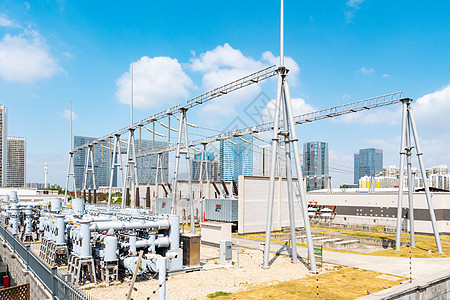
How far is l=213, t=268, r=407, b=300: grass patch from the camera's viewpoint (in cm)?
1593

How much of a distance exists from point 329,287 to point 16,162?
215 m

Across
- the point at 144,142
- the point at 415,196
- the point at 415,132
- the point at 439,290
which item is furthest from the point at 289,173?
the point at 144,142

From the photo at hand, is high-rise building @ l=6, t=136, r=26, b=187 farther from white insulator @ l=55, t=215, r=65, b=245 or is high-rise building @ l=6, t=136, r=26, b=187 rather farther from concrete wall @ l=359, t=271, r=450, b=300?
concrete wall @ l=359, t=271, r=450, b=300

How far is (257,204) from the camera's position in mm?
40750

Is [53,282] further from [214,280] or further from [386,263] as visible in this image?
[386,263]

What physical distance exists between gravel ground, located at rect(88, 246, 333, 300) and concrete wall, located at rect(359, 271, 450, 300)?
5.45 m

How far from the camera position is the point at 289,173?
80.8ft

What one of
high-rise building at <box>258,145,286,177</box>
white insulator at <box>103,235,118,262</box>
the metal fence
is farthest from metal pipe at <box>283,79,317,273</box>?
the metal fence

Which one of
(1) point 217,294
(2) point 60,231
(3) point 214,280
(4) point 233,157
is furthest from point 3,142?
(1) point 217,294

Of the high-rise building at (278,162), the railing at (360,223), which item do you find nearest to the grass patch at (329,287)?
the high-rise building at (278,162)

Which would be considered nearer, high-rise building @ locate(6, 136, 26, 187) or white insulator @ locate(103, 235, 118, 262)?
white insulator @ locate(103, 235, 118, 262)

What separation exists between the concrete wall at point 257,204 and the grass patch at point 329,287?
19.1 metres

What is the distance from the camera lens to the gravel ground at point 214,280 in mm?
16278

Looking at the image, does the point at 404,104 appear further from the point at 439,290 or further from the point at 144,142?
the point at 144,142
